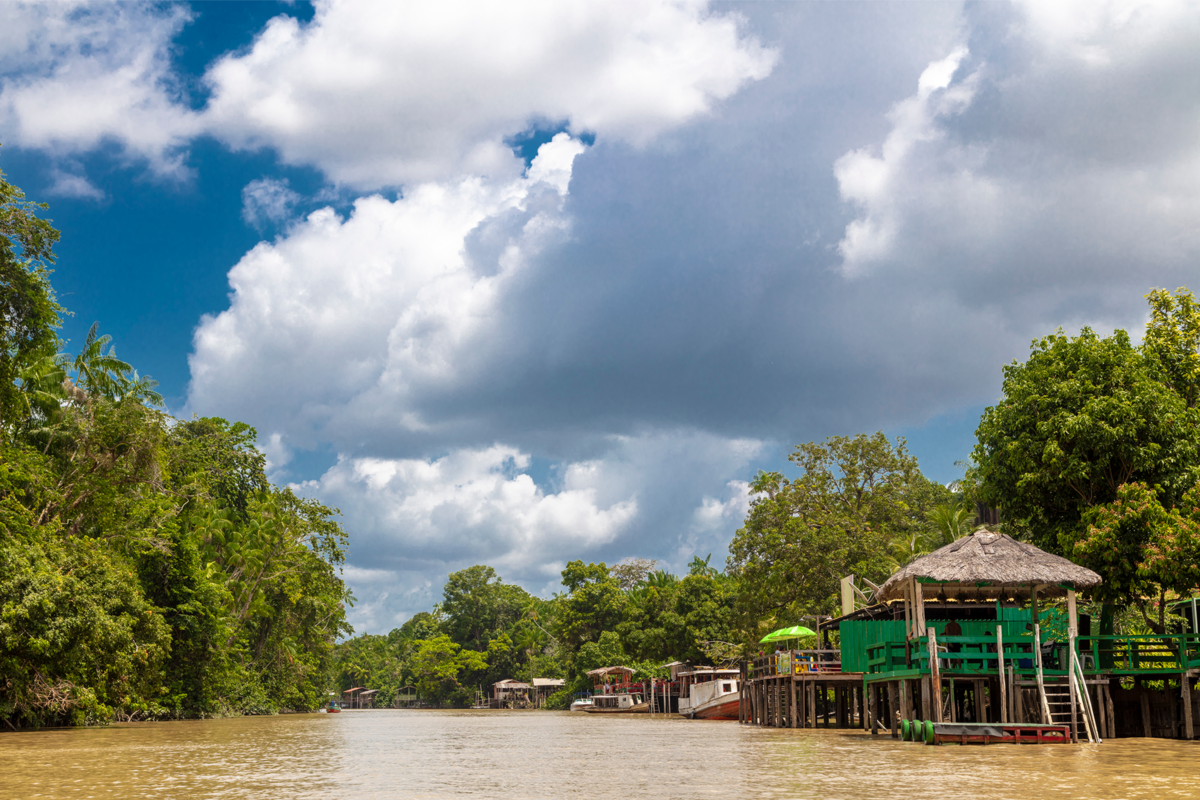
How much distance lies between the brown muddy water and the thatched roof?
3035mm

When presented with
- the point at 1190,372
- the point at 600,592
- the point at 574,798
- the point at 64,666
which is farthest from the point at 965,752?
the point at 600,592

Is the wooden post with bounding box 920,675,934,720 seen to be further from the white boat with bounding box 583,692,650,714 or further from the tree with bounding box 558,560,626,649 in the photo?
the tree with bounding box 558,560,626,649

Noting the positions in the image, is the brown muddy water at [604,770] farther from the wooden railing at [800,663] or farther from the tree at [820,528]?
the tree at [820,528]

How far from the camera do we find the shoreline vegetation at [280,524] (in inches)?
839

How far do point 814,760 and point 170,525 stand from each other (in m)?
27.0

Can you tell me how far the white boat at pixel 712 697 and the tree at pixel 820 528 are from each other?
3.70 metres

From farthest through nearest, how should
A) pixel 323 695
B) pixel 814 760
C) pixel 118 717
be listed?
pixel 323 695
pixel 118 717
pixel 814 760

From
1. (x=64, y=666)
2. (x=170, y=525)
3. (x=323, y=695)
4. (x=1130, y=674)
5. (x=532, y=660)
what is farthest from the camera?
(x=532, y=660)

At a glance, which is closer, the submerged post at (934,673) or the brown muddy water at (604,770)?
the brown muddy water at (604,770)

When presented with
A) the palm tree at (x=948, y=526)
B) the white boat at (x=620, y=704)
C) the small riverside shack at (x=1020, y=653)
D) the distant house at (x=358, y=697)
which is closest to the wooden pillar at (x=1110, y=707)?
the small riverside shack at (x=1020, y=653)

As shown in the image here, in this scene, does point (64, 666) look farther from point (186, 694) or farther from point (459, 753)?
point (186, 694)

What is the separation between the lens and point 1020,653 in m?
19.0

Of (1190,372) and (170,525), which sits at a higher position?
(1190,372)

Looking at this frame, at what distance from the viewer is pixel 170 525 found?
34938 mm
